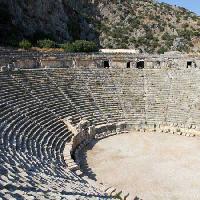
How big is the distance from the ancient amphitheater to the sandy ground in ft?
0.17

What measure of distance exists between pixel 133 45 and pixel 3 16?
24.5 meters

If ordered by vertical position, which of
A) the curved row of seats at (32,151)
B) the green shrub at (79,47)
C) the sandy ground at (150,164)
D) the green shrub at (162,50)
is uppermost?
the green shrub at (162,50)

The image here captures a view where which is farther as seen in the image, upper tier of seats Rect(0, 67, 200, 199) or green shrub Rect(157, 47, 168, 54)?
green shrub Rect(157, 47, 168, 54)

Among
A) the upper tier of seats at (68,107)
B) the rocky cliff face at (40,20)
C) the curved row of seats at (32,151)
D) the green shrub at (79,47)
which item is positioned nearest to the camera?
the curved row of seats at (32,151)

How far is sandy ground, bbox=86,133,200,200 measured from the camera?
58.5 feet

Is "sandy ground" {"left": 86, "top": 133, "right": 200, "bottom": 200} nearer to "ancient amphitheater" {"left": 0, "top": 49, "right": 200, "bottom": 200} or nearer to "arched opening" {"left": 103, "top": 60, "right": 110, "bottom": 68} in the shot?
"ancient amphitheater" {"left": 0, "top": 49, "right": 200, "bottom": 200}

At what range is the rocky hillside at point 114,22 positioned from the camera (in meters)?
50.2

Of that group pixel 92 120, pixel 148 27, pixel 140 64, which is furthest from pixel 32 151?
pixel 148 27

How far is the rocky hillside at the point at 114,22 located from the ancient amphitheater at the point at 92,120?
20.2 m

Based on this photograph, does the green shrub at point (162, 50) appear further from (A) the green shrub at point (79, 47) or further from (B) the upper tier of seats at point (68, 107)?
(B) the upper tier of seats at point (68, 107)

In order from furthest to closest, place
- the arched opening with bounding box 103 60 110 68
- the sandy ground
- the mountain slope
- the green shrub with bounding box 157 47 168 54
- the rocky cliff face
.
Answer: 1. the mountain slope
2. the green shrub with bounding box 157 47 168 54
3. the rocky cliff face
4. the arched opening with bounding box 103 60 110 68
5. the sandy ground

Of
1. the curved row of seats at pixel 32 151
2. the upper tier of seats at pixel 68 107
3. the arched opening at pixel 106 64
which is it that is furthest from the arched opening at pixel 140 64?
the curved row of seats at pixel 32 151

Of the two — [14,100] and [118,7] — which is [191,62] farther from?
[118,7]

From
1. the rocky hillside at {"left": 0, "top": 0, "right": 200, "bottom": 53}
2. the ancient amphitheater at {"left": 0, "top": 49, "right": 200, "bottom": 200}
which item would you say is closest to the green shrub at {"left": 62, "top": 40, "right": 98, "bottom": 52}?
the ancient amphitheater at {"left": 0, "top": 49, "right": 200, "bottom": 200}
